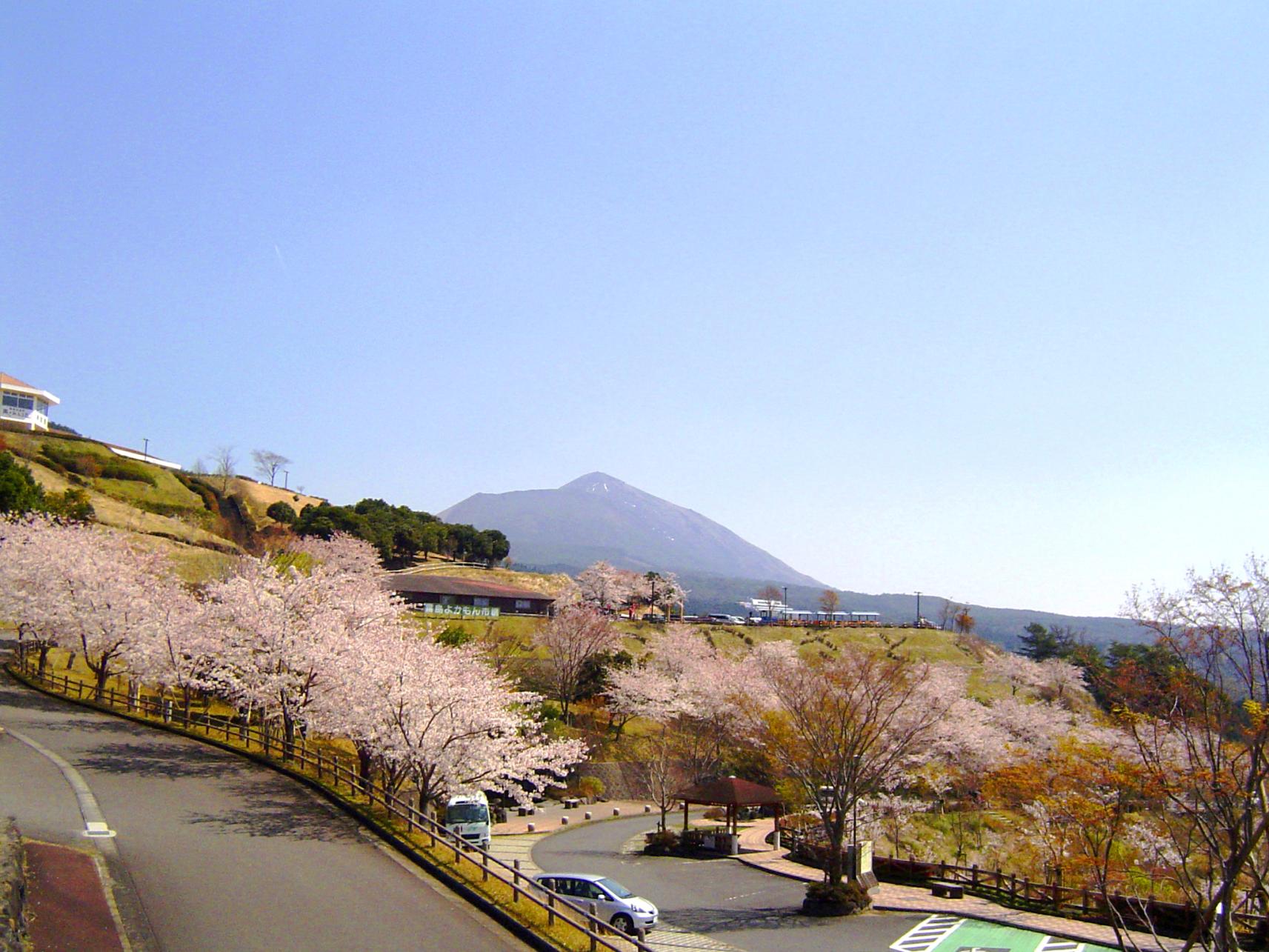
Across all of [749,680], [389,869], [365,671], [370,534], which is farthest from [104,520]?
[389,869]

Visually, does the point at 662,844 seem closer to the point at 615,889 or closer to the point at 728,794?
Result: the point at 728,794

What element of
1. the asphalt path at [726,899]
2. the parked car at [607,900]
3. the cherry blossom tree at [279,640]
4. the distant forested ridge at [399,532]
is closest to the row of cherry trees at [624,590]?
the distant forested ridge at [399,532]

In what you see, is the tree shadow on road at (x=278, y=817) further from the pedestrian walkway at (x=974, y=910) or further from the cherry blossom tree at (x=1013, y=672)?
the cherry blossom tree at (x=1013, y=672)

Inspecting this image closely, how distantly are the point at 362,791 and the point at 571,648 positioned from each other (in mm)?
28735

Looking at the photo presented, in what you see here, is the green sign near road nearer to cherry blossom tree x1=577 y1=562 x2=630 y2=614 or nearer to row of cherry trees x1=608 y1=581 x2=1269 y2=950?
cherry blossom tree x1=577 y1=562 x2=630 y2=614

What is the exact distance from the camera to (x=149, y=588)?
32531 mm

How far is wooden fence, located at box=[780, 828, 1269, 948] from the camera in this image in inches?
714

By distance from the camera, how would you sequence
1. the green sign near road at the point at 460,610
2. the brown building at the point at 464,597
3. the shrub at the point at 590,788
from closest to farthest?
1. the shrub at the point at 590,788
2. the green sign near road at the point at 460,610
3. the brown building at the point at 464,597

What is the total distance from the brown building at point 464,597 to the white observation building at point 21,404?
4297 centimetres

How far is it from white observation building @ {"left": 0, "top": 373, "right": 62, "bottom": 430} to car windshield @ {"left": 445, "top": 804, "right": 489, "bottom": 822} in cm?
7891

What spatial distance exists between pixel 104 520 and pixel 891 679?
5869 cm

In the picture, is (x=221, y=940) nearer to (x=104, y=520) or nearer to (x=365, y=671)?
(x=365, y=671)

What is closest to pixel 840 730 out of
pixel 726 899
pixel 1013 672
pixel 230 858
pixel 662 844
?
pixel 726 899

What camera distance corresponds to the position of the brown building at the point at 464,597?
64688 mm
